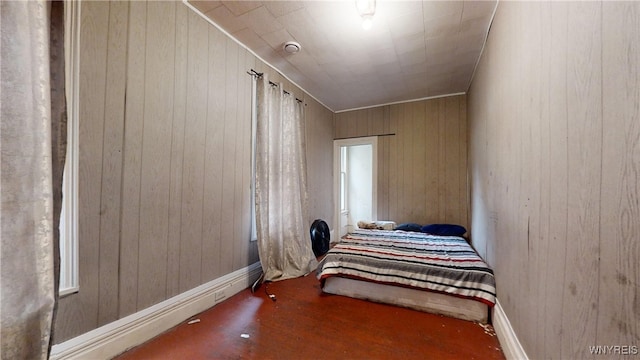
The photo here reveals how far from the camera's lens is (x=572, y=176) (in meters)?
0.85

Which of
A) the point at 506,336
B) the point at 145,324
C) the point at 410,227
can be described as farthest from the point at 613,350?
the point at 410,227

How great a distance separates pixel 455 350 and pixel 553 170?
1.30 metres

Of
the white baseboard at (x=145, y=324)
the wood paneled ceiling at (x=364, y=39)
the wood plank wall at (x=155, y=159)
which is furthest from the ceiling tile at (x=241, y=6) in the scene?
the white baseboard at (x=145, y=324)

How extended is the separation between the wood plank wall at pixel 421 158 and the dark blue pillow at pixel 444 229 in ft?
0.84

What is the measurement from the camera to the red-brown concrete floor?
4.91 feet

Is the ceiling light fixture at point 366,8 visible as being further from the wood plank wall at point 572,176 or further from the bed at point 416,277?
the bed at point 416,277

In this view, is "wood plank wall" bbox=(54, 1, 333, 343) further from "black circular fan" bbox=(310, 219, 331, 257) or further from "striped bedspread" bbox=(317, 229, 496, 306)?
"black circular fan" bbox=(310, 219, 331, 257)

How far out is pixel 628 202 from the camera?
0.62 meters

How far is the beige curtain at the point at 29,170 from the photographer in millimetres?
990

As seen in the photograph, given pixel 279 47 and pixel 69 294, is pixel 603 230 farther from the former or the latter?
pixel 279 47

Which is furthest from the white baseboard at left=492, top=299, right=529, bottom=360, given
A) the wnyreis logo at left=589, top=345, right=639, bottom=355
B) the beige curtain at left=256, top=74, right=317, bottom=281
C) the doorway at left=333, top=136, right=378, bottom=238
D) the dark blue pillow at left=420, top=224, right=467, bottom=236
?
the doorway at left=333, top=136, right=378, bottom=238

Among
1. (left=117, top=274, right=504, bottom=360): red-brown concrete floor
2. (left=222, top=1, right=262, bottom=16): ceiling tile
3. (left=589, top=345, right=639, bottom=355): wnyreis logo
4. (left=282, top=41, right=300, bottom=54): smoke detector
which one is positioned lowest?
(left=117, top=274, right=504, bottom=360): red-brown concrete floor

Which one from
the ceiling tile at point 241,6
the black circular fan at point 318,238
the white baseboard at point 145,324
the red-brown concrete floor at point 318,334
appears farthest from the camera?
the black circular fan at point 318,238

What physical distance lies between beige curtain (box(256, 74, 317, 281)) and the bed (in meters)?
0.62
